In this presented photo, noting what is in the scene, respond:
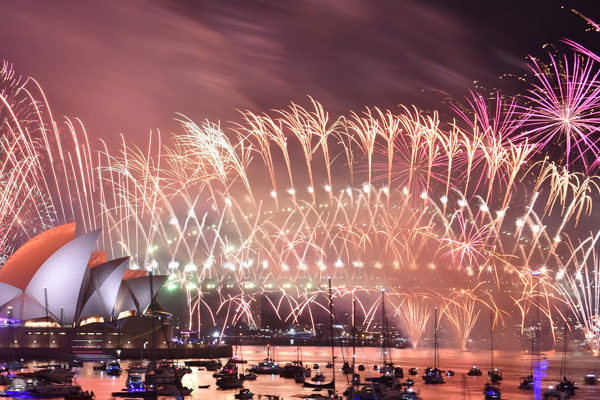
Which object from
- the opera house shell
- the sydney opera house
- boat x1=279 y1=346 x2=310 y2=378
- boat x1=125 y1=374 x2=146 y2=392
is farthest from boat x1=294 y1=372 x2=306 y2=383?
the opera house shell

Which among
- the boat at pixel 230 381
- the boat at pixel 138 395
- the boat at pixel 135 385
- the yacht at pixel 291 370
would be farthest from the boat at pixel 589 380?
the boat at pixel 135 385

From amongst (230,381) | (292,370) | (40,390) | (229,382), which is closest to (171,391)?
(40,390)

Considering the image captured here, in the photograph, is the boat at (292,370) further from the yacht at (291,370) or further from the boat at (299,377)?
the boat at (299,377)

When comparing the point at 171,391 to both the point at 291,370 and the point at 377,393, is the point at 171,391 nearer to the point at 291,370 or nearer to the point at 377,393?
the point at 377,393

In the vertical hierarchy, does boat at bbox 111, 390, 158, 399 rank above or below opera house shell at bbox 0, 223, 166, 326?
below

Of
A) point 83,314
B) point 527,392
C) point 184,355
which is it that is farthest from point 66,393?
point 184,355

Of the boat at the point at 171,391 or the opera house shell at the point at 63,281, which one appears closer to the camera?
the boat at the point at 171,391

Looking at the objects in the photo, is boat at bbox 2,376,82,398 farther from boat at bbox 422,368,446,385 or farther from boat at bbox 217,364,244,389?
boat at bbox 422,368,446,385

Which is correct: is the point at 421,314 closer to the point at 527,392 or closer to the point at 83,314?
the point at 83,314
